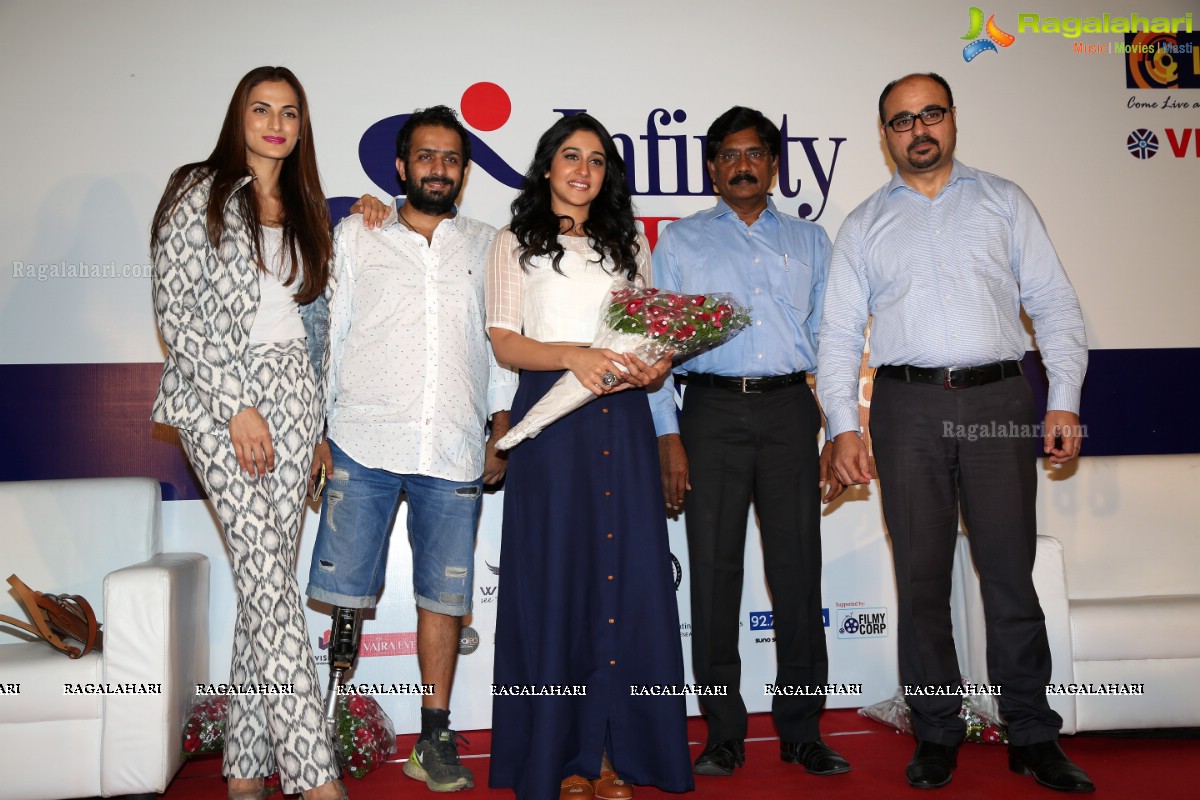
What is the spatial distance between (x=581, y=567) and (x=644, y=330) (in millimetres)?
734

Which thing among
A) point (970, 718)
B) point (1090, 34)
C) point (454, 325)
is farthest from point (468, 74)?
point (970, 718)

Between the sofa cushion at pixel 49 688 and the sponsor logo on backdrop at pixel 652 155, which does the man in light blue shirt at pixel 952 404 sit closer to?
the sponsor logo on backdrop at pixel 652 155

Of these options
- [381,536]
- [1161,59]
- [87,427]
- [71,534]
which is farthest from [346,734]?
[1161,59]

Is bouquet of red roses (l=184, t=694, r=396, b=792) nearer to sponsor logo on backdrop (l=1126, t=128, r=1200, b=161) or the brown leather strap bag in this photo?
the brown leather strap bag

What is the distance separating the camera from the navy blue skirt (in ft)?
9.68

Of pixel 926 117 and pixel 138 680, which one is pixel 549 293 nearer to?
pixel 926 117

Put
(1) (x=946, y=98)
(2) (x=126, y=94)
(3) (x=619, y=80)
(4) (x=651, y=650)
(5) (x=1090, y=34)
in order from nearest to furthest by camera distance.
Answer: (4) (x=651, y=650) → (1) (x=946, y=98) → (2) (x=126, y=94) → (3) (x=619, y=80) → (5) (x=1090, y=34)

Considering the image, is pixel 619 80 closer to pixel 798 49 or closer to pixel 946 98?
pixel 798 49

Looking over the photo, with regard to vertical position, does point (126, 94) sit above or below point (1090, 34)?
below

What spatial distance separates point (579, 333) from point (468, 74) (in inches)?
69.3

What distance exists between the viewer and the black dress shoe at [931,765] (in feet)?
10.1

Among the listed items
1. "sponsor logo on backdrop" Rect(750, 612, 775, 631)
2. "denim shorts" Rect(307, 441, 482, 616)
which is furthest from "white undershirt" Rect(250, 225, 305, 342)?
"sponsor logo on backdrop" Rect(750, 612, 775, 631)

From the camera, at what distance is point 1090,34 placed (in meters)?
4.68

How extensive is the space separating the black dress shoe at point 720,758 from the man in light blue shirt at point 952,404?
0.56 meters
